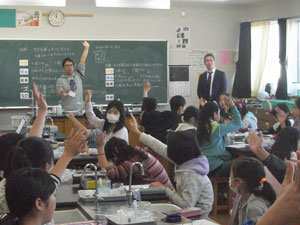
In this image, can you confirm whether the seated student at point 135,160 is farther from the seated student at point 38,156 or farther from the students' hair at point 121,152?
the seated student at point 38,156

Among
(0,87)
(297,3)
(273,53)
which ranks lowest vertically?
(0,87)

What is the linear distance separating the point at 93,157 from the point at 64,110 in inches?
142

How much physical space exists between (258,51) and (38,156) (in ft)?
25.6

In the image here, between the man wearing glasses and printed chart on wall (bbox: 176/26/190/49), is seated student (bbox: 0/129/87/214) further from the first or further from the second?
printed chart on wall (bbox: 176/26/190/49)

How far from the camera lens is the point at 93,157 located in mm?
4969

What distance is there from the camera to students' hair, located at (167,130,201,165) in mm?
3549

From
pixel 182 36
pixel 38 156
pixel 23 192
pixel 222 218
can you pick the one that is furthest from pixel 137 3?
pixel 23 192

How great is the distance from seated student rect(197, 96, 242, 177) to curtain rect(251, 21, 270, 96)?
452cm

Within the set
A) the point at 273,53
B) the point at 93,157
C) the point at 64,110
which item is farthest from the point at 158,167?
the point at 273,53

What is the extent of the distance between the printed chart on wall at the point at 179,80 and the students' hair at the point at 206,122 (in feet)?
14.9

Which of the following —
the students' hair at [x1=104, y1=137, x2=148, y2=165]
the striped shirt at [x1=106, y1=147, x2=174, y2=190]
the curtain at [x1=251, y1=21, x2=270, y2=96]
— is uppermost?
the curtain at [x1=251, y1=21, x2=270, y2=96]

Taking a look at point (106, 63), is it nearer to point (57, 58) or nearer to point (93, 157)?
point (57, 58)

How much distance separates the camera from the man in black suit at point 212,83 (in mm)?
8328

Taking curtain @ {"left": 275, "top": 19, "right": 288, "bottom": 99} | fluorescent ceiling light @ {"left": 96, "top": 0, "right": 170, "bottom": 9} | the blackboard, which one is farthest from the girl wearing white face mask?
curtain @ {"left": 275, "top": 19, "right": 288, "bottom": 99}
